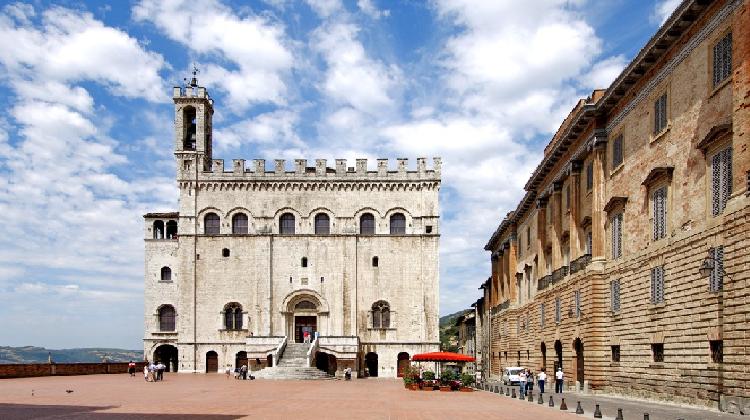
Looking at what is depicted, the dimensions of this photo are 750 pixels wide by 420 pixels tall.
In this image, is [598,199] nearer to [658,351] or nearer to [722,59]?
[658,351]

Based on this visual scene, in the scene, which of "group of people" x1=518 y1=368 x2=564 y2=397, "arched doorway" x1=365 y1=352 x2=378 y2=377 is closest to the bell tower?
"arched doorway" x1=365 y1=352 x2=378 y2=377

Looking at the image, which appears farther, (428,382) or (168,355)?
(168,355)

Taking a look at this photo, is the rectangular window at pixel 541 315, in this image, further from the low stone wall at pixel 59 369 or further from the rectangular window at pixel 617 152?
the low stone wall at pixel 59 369

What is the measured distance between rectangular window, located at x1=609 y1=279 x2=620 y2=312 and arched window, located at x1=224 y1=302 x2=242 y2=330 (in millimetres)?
34506

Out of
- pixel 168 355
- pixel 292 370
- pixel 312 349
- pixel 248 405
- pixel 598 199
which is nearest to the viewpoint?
pixel 248 405

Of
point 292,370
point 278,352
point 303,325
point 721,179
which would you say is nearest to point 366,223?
point 303,325

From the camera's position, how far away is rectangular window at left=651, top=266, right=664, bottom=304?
86.4ft

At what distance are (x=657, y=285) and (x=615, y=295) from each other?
4.58 metres

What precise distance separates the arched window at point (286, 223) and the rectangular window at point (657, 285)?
3703 cm

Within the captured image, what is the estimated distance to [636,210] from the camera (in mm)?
29156

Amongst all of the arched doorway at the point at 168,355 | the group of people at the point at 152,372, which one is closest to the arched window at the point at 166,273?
the arched doorway at the point at 168,355

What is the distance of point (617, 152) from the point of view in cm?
3172

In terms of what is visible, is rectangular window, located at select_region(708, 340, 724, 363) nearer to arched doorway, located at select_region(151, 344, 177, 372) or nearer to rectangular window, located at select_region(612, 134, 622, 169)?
rectangular window, located at select_region(612, 134, 622, 169)

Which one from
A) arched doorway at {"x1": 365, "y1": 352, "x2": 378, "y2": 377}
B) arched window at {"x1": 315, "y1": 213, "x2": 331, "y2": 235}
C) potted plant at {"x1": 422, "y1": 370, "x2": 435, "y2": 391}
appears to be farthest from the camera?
arched window at {"x1": 315, "y1": 213, "x2": 331, "y2": 235}
